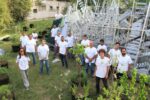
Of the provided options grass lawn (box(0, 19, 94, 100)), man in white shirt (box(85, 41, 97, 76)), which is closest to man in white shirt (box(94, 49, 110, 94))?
grass lawn (box(0, 19, 94, 100))

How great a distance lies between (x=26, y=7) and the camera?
129 ft

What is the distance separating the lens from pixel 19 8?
38.0m

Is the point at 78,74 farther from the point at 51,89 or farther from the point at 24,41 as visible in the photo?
the point at 24,41

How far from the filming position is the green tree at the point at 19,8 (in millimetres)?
37344

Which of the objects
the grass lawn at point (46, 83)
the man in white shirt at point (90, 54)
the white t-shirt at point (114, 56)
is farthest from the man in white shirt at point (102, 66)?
the man in white shirt at point (90, 54)

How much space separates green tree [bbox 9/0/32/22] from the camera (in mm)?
37344

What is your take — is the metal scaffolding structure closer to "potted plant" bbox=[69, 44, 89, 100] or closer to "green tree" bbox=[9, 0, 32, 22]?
"potted plant" bbox=[69, 44, 89, 100]

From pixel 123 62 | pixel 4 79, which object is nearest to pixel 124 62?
pixel 123 62

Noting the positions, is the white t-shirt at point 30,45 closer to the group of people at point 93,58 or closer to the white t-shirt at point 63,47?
the group of people at point 93,58

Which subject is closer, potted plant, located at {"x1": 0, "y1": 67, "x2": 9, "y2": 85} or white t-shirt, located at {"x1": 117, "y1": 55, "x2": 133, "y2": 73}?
white t-shirt, located at {"x1": 117, "y1": 55, "x2": 133, "y2": 73}

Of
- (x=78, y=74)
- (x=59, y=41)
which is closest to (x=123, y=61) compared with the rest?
(x=78, y=74)

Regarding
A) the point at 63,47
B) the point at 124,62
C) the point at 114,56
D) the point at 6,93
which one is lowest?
the point at 6,93

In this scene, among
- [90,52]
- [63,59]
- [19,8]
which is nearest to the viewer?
[90,52]

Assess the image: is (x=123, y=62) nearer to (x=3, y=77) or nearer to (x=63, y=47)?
(x=63, y=47)
